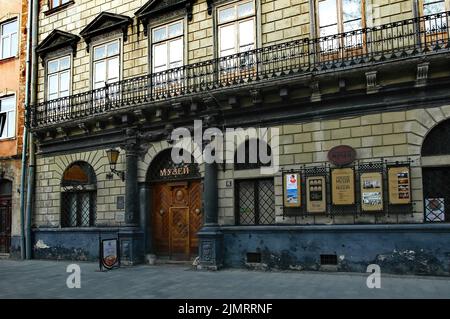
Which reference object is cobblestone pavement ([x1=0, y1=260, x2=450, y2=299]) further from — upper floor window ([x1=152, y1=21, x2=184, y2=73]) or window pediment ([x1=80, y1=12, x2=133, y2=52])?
window pediment ([x1=80, y1=12, x2=133, y2=52])

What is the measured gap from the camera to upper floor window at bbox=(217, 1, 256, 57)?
1408 cm

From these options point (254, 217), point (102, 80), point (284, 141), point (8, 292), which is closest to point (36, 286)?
point (8, 292)

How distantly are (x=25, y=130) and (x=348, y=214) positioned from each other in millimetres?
13666

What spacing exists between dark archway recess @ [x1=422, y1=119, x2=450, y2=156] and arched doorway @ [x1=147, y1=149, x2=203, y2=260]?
22.3 ft

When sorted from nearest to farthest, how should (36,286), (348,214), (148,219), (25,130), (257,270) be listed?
1. (36,286)
2. (348,214)
3. (257,270)
4. (148,219)
5. (25,130)

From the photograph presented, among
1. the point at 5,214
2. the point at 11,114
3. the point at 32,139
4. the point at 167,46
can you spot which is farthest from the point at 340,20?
the point at 5,214

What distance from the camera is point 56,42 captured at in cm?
1845

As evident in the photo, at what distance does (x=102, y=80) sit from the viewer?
17.2m

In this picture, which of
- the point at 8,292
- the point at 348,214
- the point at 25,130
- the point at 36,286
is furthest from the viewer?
the point at 25,130

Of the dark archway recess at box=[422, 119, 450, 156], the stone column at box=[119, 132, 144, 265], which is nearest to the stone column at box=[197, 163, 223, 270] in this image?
the stone column at box=[119, 132, 144, 265]

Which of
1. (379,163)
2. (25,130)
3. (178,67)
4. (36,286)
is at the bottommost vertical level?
(36,286)

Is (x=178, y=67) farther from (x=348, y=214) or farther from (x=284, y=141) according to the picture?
(x=348, y=214)

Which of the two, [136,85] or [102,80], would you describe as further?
[102,80]

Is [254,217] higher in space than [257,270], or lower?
higher
